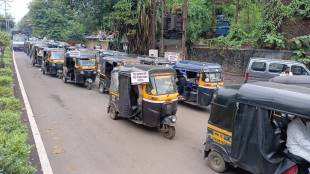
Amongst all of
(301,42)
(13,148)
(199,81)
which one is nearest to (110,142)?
(13,148)

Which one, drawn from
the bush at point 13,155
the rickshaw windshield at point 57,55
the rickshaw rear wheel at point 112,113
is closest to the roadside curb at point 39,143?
the bush at point 13,155

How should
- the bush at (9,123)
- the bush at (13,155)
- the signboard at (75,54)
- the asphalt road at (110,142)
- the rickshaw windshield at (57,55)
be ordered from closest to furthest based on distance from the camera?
the bush at (13,155)
the bush at (9,123)
the asphalt road at (110,142)
the signboard at (75,54)
the rickshaw windshield at (57,55)

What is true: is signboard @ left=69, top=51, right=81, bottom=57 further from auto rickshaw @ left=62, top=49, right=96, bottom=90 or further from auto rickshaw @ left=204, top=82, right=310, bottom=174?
auto rickshaw @ left=204, top=82, right=310, bottom=174

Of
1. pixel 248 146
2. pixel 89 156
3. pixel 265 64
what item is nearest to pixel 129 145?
pixel 89 156

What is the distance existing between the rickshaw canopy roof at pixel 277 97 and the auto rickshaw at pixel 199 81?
7.65 metres

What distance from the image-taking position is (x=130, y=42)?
30.5 metres

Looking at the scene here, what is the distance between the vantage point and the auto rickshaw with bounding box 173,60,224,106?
15805mm

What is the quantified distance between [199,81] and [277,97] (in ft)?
28.8

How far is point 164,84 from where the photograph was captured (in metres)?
12.1

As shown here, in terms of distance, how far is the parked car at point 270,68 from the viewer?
686 inches

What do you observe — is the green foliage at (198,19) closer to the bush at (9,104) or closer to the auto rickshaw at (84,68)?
the auto rickshaw at (84,68)

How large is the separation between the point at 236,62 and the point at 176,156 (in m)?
15.6

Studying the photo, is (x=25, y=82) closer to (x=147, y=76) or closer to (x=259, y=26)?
(x=147, y=76)

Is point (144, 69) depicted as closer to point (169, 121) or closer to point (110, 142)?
point (169, 121)
